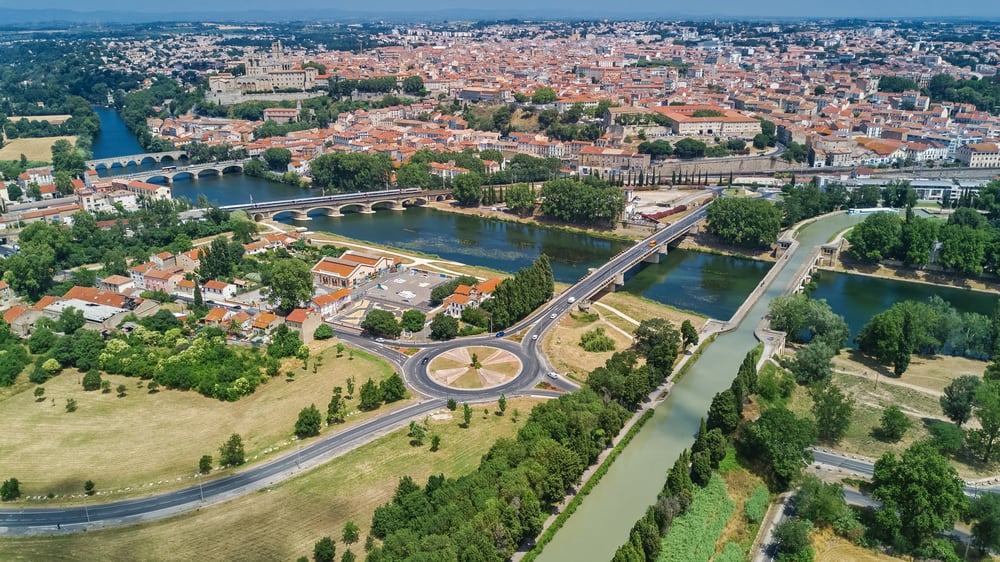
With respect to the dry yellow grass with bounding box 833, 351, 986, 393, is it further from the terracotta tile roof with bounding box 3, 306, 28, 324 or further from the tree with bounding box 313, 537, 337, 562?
the terracotta tile roof with bounding box 3, 306, 28, 324

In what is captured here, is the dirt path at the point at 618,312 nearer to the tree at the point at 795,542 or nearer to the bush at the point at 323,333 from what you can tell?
the bush at the point at 323,333

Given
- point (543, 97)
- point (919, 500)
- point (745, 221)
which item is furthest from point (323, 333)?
point (543, 97)

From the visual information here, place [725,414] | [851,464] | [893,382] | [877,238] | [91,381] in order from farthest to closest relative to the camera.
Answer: [877,238] < [893,382] < [91,381] < [725,414] < [851,464]

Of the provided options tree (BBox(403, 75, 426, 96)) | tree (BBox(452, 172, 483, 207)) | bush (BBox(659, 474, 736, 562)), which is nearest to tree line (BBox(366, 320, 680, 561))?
bush (BBox(659, 474, 736, 562))

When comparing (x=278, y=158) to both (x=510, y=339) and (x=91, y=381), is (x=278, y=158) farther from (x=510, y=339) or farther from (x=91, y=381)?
(x=510, y=339)

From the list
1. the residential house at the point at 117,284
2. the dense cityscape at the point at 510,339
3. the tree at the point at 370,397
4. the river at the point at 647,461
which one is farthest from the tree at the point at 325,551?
the residential house at the point at 117,284

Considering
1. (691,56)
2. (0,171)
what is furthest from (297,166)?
(691,56)
